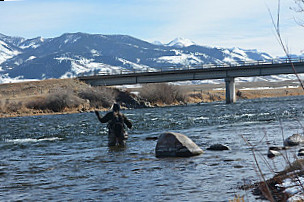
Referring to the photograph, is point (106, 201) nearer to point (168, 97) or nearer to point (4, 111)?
point (4, 111)

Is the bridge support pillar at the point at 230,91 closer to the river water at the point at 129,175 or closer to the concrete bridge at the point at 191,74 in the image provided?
the concrete bridge at the point at 191,74

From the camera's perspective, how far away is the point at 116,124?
1989cm

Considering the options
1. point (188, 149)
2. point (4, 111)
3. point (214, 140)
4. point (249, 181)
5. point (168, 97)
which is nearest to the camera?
point (249, 181)

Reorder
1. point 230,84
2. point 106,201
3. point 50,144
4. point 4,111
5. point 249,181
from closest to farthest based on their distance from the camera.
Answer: point 106,201, point 249,181, point 50,144, point 4,111, point 230,84

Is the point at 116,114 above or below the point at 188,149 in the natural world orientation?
above

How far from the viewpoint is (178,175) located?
1270cm

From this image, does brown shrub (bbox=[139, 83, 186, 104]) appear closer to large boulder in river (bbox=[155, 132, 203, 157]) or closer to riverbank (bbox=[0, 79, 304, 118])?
riverbank (bbox=[0, 79, 304, 118])

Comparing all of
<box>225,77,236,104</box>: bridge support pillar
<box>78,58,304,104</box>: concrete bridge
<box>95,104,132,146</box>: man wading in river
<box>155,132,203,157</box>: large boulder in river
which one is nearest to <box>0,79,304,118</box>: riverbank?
<box>78,58,304,104</box>: concrete bridge

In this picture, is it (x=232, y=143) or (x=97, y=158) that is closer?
(x=97, y=158)

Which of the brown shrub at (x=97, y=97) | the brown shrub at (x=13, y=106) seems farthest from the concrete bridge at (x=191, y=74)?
the brown shrub at (x=13, y=106)

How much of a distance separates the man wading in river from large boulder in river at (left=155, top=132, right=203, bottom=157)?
10.6ft

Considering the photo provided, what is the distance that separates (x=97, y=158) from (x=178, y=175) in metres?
5.51

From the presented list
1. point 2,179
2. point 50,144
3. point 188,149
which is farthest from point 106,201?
point 50,144

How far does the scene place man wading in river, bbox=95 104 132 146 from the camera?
1956 centimetres
